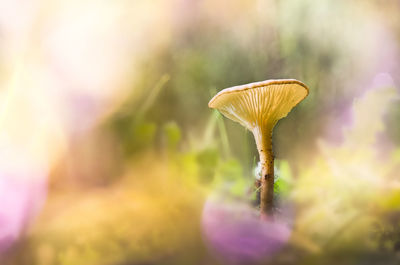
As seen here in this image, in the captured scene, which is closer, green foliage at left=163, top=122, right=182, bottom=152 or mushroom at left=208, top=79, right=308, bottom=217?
mushroom at left=208, top=79, right=308, bottom=217

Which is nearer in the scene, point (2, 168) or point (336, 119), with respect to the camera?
point (2, 168)

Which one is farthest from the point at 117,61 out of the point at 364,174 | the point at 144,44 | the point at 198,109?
the point at 364,174

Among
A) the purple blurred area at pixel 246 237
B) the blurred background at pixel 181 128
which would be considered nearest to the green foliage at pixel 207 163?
the blurred background at pixel 181 128

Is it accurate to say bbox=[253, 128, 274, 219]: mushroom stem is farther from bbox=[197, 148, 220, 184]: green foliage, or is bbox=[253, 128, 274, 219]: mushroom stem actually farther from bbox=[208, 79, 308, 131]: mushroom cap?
bbox=[197, 148, 220, 184]: green foliage

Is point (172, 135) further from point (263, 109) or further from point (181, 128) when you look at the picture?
point (263, 109)

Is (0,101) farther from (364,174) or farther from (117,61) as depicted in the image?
(364,174)

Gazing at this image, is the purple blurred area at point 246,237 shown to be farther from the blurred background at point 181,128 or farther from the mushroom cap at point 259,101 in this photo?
the mushroom cap at point 259,101

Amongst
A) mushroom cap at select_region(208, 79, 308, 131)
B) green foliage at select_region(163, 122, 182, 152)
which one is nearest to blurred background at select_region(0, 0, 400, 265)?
green foliage at select_region(163, 122, 182, 152)
